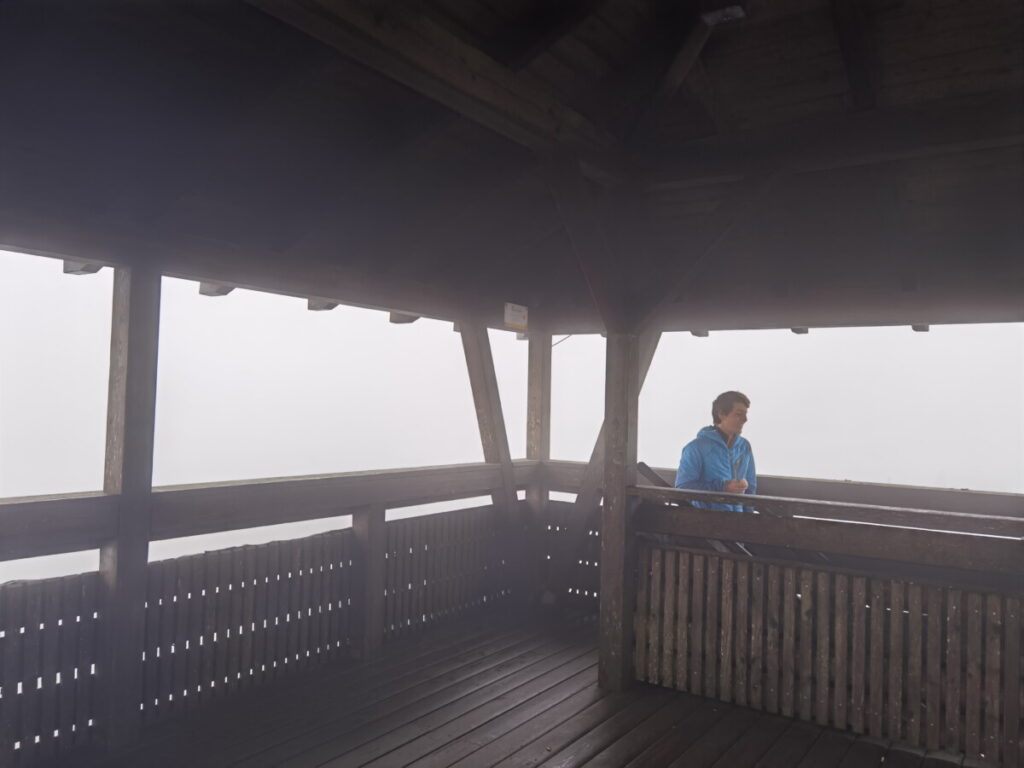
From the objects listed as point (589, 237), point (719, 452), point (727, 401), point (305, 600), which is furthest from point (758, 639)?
point (305, 600)

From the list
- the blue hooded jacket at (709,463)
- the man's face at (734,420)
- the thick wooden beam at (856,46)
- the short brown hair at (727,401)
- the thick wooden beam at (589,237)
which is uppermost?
the thick wooden beam at (856,46)

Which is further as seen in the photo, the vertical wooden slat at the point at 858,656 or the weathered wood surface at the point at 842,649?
the vertical wooden slat at the point at 858,656

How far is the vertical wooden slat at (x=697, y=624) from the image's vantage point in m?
4.22

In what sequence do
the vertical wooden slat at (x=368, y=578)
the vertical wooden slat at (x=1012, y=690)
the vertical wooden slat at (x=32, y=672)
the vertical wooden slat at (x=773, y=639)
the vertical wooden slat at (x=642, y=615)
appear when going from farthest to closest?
the vertical wooden slat at (x=368, y=578)
the vertical wooden slat at (x=642, y=615)
the vertical wooden slat at (x=773, y=639)
the vertical wooden slat at (x=1012, y=690)
the vertical wooden slat at (x=32, y=672)

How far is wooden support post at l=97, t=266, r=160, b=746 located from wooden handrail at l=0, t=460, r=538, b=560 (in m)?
0.09

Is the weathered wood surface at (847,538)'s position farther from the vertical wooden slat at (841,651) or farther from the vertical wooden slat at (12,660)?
the vertical wooden slat at (12,660)

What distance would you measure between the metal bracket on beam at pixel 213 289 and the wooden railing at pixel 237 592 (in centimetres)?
117

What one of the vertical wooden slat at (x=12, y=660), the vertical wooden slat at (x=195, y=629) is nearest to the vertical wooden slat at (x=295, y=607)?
the vertical wooden slat at (x=195, y=629)

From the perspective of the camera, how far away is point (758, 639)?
402 cm

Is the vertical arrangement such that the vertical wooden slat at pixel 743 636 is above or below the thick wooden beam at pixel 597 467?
below

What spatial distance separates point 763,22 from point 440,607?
451 cm

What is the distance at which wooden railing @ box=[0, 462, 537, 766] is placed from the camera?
3262 millimetres

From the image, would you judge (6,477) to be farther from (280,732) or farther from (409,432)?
(409,432)

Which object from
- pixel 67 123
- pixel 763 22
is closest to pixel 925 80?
pixel 763 22
